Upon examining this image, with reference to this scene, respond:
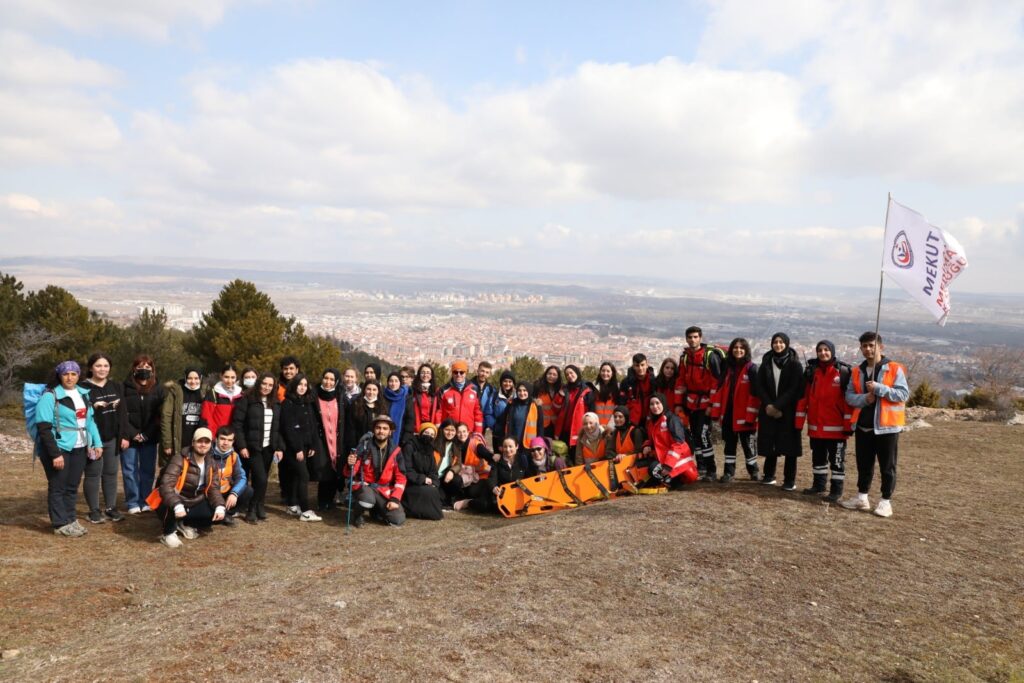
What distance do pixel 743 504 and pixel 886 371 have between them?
233cm

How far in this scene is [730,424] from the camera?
369 inches

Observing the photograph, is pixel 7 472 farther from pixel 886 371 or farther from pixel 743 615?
pixel 886 371

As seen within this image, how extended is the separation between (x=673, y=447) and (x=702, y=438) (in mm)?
868

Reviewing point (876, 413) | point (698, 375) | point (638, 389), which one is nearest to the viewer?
point (876, 413)

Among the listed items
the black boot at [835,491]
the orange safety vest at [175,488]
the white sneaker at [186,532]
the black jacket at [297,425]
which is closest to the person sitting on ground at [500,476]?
the black jacket at [297,425]

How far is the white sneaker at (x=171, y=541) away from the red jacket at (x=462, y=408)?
389 centimetres

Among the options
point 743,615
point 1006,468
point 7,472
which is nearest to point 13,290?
point 7,472

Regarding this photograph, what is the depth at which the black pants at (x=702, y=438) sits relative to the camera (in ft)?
31.8

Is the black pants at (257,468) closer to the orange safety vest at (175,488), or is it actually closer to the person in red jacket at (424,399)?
the orange safety vest at (175,488)

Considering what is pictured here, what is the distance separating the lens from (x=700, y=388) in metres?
9.65

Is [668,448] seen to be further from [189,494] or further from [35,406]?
[35,406]

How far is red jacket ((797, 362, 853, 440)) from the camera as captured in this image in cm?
816

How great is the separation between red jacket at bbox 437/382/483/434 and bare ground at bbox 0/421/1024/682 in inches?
73.7

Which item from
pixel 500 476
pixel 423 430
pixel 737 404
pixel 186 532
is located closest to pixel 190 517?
pixel 186 532
